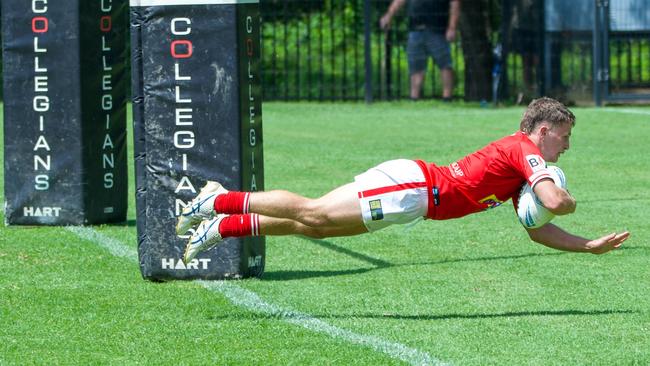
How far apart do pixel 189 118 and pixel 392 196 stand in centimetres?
168

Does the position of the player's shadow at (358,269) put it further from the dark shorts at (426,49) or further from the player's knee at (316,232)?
the dark shorts at (426,49)

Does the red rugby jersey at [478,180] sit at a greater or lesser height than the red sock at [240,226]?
greater

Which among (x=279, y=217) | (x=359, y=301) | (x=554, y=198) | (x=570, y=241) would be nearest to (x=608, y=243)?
(x=570, y=241)

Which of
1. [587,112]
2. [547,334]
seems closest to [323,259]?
[547,334]

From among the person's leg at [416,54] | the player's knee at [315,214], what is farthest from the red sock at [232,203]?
the person's leg at [416,54]

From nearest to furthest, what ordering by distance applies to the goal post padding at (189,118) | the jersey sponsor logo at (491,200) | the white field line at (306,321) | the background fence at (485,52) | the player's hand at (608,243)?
1. the white field line at (306,321)
2. the player's hand at (608,243)
3. the jersey sponsor logo at (491,200)
4. the goal post padding at (189,118)
5. the background fence at (485,52)

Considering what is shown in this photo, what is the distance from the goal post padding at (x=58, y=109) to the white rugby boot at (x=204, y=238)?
3394 millimetres

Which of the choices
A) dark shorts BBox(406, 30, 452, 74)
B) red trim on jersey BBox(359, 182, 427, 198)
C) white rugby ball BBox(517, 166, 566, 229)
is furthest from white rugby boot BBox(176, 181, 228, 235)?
dark shorts BBox(406, 30, 452, 74)

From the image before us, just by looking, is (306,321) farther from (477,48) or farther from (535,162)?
(477,48)

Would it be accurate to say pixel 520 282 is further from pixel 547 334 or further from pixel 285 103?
pixel 285 103

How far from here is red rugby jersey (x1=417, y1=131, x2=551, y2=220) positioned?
7781mm

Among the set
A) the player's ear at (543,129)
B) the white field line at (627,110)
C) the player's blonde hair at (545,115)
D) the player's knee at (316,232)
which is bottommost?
the player's knee at (316,232)

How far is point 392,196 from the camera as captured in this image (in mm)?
7742

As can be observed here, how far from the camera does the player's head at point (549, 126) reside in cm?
787
